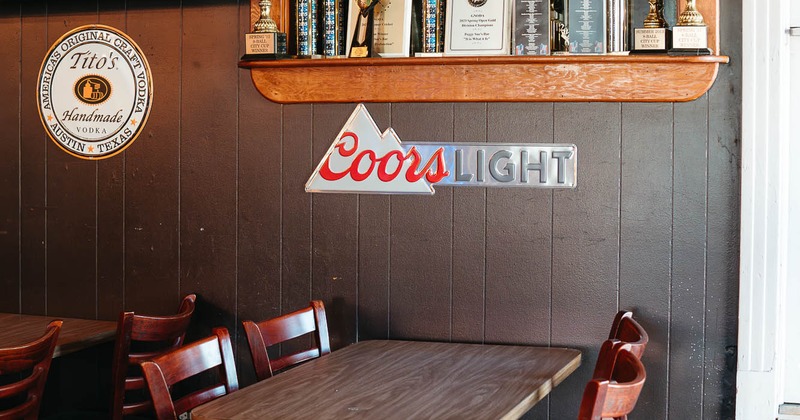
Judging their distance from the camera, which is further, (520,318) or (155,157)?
(155,157)

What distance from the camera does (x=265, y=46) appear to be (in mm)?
3303

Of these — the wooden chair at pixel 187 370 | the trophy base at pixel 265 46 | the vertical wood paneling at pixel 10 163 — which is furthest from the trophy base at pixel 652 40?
the vertical wood paneling at pixel 10 163

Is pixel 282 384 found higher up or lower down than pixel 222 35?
lower down

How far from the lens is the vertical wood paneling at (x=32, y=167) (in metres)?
3.72

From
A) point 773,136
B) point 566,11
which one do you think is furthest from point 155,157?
point 773,136

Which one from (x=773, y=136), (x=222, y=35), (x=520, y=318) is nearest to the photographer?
(x=773, y=136)

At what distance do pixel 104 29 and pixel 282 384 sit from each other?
6.09ft

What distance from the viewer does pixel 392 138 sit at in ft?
10.9

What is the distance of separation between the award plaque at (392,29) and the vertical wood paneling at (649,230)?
0.82 meters

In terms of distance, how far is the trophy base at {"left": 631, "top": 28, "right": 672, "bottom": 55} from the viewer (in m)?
3.01

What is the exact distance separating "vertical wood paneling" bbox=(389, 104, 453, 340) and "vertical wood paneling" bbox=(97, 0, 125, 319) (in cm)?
115

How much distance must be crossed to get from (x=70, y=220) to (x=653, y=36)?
94.7 inches

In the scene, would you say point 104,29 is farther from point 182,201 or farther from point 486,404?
point 486,404

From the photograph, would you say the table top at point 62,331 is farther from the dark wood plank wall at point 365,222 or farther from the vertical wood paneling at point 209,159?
the vertical wood paneling at point 209,159
